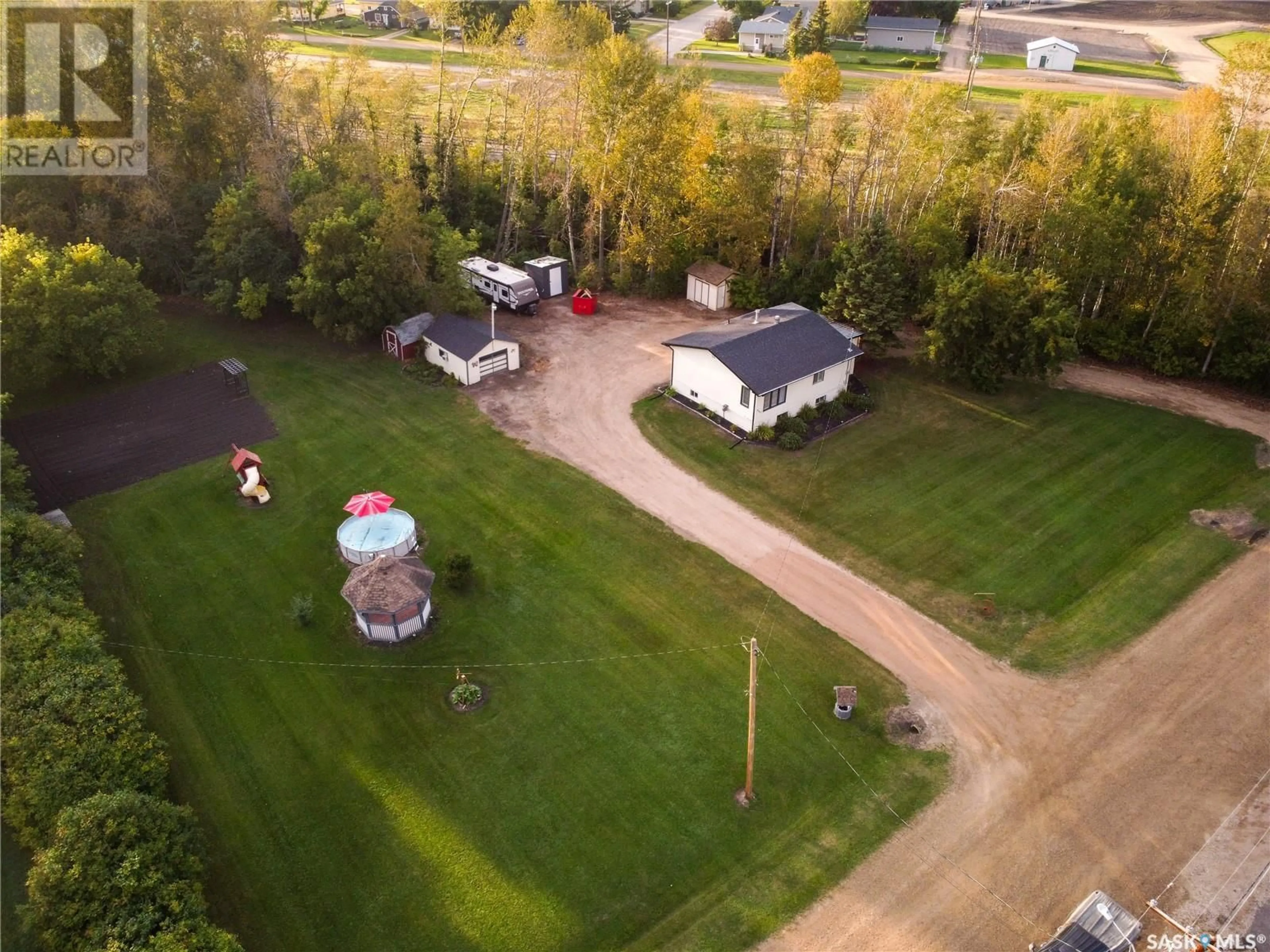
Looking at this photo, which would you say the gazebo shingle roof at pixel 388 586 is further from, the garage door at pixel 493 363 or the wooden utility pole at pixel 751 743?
the garage door at pixel 493 363

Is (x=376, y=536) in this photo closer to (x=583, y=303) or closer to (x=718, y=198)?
(x=583, y=303)

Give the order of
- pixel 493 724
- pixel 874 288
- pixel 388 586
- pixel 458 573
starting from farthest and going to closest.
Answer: pixel 874 288 < pixel 458 573 < pixel 388 586 < pixel 493 724

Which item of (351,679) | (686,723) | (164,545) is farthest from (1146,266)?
(164,545)

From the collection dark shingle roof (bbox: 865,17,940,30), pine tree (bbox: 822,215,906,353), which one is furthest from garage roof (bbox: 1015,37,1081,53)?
pine tree (bbox: 822,215,906,353)

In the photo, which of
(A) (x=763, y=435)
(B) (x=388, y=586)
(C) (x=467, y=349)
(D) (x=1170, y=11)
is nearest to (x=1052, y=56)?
(D) (x=1170, y=11)

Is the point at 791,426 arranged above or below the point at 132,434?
above

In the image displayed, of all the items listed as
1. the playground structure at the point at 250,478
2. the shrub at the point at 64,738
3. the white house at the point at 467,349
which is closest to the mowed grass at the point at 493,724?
the playground structure at the point at 250,478

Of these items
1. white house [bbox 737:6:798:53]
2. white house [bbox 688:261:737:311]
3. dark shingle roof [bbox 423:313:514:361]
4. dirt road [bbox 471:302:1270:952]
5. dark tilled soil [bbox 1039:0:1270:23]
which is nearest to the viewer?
dirt road [bbox 471:302:1270:952]
